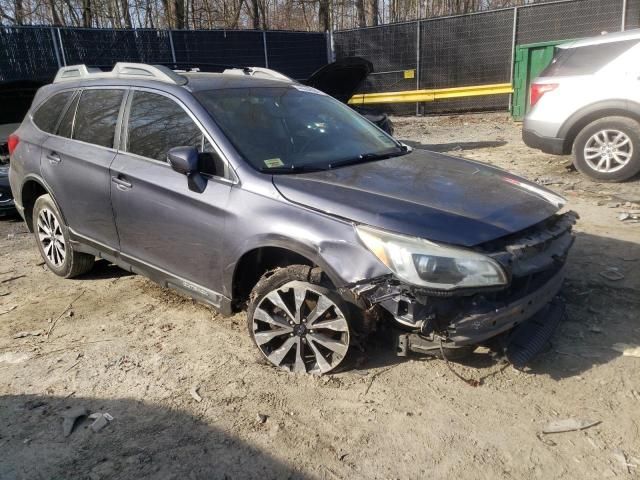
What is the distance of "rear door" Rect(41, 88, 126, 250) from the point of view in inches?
157

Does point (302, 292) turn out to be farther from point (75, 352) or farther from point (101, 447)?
point (75, 352)

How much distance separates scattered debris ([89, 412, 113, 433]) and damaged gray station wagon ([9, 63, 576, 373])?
913mm

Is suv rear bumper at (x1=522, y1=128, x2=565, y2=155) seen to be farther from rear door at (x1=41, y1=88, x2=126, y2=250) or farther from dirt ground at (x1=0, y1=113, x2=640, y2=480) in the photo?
rear door at (x1=41, y1=88, x2=126, y2=250)

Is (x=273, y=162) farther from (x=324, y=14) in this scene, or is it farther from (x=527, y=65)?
(x=324, y=14)

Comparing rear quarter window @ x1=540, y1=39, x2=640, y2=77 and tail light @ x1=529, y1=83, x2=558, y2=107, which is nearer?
rear quarter window @ x1=540, y1=39, x2=640, y2=77

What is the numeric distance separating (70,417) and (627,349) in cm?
333

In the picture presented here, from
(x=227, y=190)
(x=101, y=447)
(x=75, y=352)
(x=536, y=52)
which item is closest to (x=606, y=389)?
(x=227, y=190)

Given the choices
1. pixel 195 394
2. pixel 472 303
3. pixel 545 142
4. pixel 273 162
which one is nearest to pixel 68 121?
pixel 273 162

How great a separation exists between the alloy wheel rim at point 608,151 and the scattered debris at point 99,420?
264 inches

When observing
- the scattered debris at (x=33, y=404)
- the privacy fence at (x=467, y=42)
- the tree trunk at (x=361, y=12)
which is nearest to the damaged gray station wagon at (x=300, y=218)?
the scattered debris at (x=33, y=404)

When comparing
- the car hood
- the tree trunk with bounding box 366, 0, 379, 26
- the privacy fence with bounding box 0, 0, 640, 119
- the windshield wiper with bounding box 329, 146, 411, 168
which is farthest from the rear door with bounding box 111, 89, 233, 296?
the tree trunk with bounding box 366, 0, 379, 26

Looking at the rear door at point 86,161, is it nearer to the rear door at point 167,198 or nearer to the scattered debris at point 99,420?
the rear door at point 167,198

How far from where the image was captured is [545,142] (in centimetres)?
726

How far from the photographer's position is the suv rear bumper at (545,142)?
7156 mm
